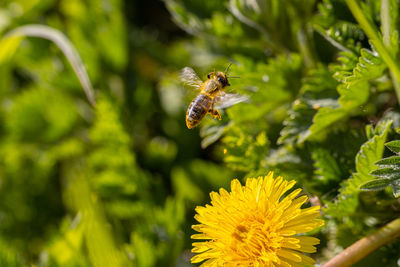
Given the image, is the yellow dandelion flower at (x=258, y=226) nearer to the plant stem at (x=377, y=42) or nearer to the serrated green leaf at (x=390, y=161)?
the serrated green leaf at (x=390, y=161)

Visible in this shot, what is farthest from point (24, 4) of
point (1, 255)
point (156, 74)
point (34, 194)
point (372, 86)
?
point (372, 86)

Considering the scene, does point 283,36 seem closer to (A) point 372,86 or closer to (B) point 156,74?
(A) point 372,86

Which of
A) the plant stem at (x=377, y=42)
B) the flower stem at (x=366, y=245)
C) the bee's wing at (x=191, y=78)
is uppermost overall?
the bee's wing at (x=191, y=78)

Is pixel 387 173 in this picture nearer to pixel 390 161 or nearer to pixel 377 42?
pixel 390 161

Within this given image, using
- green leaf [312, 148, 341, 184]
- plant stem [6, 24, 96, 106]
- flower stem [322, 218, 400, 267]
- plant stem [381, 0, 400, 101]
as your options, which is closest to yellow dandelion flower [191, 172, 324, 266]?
flower stem [322, 218, 400, 267]

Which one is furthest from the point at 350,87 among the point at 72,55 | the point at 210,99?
the point at 72,55

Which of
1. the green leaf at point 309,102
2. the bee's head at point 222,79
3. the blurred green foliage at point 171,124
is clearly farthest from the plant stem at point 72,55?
the green leaf at point 309,102

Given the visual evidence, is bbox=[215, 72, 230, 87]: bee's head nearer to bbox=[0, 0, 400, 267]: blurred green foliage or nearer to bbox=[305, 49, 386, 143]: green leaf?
bbox=[0, 0, 400, 267]: blurred green foliage
